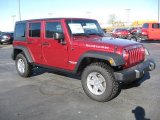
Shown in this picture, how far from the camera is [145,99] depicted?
5.73 m

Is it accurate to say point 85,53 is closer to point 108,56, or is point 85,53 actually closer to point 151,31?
point 108,56

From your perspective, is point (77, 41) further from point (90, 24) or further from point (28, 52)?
point (28, 52)

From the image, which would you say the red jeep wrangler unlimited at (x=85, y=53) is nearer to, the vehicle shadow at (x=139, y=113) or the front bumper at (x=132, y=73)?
the front bumper at (x=132, y=73)

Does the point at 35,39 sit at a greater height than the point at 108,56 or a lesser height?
greater

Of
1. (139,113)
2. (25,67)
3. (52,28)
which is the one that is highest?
(52,28)

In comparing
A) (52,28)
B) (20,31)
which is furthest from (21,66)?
(52,28)

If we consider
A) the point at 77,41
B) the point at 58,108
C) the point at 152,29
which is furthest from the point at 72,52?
the point at 152,29

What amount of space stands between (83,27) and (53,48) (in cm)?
101

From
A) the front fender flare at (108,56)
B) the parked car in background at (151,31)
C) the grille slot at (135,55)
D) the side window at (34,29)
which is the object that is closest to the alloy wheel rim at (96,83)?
the front fender flare at (108,56)

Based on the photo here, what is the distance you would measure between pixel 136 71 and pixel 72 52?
1.71 m

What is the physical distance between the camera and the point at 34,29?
7691 millimetres

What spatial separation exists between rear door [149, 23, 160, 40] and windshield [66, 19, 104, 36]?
1776 cm

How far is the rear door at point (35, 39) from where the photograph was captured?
7.47m

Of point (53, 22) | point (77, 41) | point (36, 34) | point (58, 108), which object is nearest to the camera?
point (58, 108)
